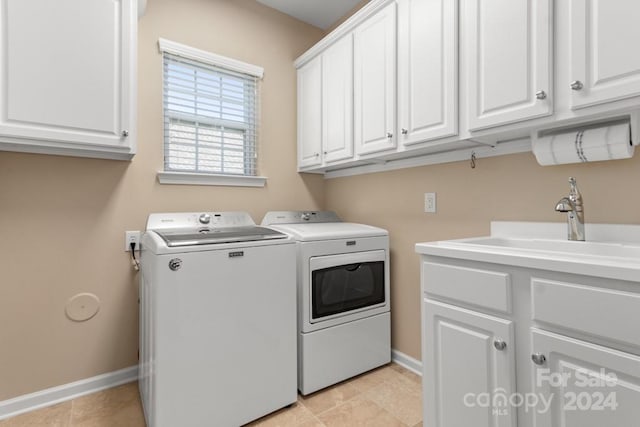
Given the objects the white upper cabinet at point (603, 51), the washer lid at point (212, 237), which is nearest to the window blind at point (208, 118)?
the washer lid at point (212, 237)

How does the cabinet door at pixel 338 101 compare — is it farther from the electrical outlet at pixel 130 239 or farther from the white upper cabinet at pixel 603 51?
the electrical outlet at pixel 130 239

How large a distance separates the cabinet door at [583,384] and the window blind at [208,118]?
2.10m

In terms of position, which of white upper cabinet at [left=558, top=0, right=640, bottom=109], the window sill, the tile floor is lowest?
the tile floor

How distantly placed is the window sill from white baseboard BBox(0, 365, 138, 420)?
1218mm

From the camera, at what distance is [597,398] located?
927 mm

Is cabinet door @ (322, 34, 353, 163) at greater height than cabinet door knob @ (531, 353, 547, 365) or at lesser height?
greater

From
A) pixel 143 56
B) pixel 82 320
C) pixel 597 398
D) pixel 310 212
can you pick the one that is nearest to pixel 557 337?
pixel 597 398

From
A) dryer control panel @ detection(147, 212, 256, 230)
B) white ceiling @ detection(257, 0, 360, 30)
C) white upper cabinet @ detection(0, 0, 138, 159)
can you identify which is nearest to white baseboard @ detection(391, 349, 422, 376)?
dryer control panel @ detection(147, 212, 256, 230)

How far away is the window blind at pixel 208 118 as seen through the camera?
2.18 meters

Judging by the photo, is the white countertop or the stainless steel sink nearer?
the white countertop

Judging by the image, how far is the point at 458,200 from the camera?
1.89 metres

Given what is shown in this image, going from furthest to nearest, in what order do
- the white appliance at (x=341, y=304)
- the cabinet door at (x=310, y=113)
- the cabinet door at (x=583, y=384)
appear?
the cabinet door at (x=310, y=113)
the white appliance at (x=341, y=304)
the cabinet door at (x=583, y=384)

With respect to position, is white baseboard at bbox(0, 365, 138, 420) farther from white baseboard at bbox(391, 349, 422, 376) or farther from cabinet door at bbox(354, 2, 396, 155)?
cabinet door at bbox(354, 2, 396, 155)

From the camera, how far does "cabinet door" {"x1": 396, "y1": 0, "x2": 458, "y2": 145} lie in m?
1.54
